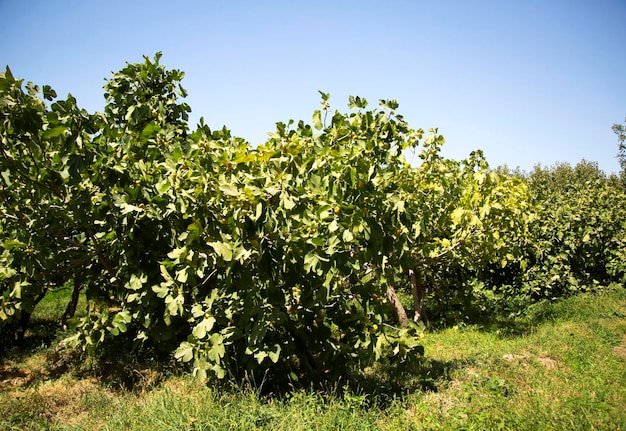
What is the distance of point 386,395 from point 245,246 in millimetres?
1971

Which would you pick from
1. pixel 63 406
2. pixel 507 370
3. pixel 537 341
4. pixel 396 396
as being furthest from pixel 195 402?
pixel 537 341

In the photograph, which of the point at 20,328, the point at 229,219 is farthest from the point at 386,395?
the point at 20,328

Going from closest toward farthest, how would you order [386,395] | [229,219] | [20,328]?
[229,219] → [386,395] → [20,328]

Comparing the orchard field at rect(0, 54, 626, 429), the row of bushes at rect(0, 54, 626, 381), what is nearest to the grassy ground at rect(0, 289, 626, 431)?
the orchard field at rect(0, 54, 626, 429)

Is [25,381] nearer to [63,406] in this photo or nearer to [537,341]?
[63,406]

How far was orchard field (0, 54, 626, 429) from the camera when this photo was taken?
10.1ft

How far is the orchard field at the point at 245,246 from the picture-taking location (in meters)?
3.09

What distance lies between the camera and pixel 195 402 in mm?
3412

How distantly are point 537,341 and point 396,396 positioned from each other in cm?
311

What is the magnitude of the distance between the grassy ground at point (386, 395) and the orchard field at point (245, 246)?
0.04 meters

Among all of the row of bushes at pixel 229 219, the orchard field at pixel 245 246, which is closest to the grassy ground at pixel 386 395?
the orchard field at pixel 245 246

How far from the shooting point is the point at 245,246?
10.3 ft

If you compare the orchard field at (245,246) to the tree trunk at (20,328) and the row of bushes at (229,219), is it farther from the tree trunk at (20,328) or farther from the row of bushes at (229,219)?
the tree trunk at (20,328)

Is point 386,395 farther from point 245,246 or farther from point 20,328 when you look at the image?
point 20,328
